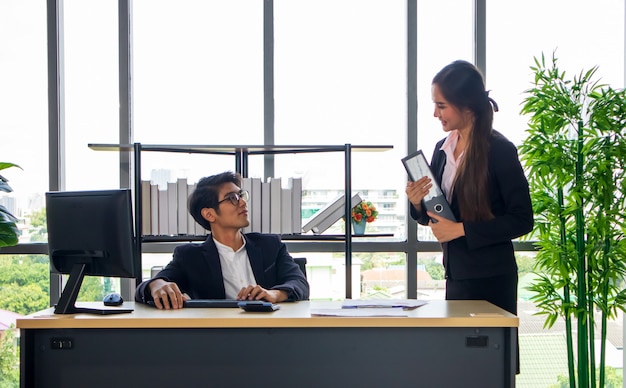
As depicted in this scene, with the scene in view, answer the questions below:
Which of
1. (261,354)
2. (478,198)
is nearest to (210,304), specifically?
(261,354)

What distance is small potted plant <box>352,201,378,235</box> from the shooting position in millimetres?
3500

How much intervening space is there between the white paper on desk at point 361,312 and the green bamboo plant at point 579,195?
1.45 meters

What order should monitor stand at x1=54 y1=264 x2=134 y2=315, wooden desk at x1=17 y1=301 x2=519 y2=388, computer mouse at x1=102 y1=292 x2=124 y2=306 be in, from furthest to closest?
computer mouse at x1=102 y1=292 x2=124 y2=306 < monitor stand at x1=54 y1=264 x2=134 y2=315 < wooden desk at x1=17 y1=301 x2=519 y2=388

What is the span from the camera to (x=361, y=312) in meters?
2.10

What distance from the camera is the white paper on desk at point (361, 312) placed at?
204 centimetres

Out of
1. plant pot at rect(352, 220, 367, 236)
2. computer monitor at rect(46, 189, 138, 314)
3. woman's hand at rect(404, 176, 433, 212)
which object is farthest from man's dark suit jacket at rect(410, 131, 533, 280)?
computer monitor at rect(46, 189, 138, 314)

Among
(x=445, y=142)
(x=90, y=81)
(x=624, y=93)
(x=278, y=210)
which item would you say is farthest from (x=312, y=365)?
(x=90, y=81)

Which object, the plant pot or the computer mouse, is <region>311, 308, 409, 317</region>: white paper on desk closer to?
the computer mouse

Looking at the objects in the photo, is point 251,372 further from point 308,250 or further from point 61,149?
point 61,149

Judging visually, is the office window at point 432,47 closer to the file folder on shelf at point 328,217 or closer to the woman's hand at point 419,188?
the file folder on shelf at point 328,217

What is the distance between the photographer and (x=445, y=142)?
2.68 metres

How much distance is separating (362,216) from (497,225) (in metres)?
1.19

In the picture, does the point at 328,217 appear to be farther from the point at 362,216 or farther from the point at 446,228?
the point at 446,228

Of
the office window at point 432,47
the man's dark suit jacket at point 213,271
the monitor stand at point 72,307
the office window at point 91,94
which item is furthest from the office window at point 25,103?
the office window at point 432,47
